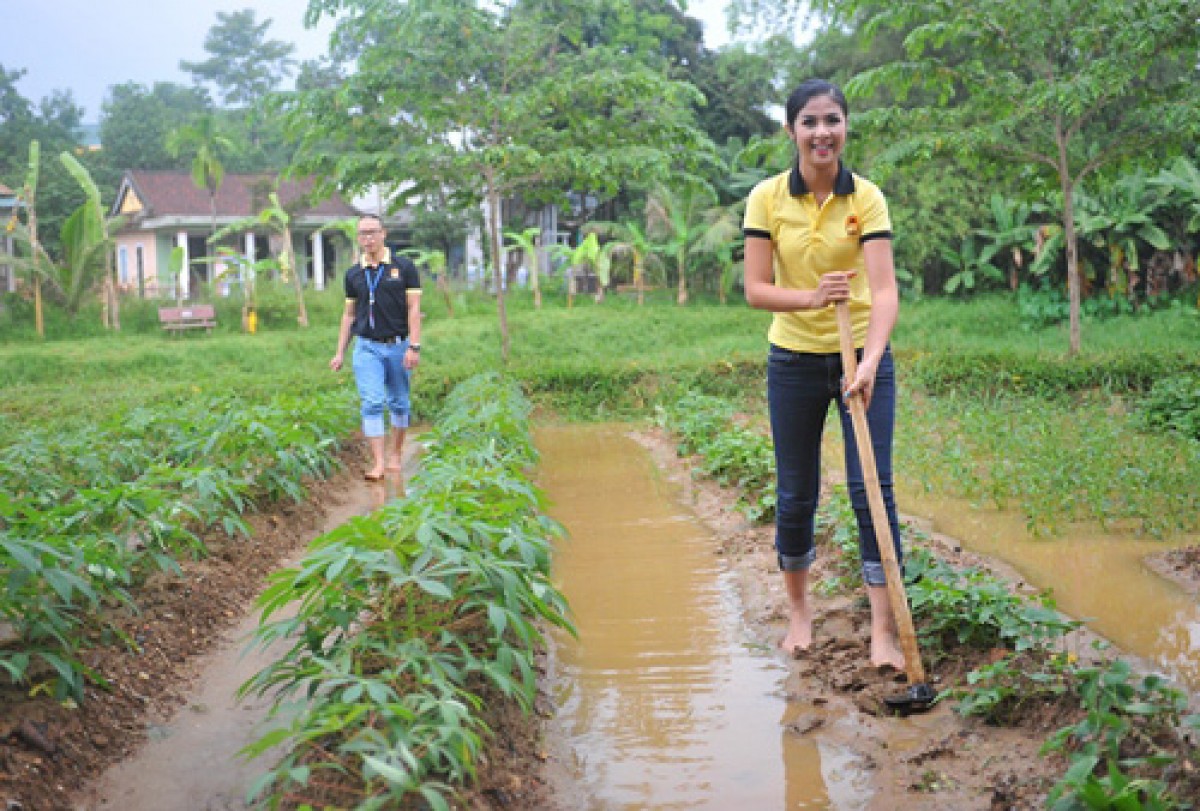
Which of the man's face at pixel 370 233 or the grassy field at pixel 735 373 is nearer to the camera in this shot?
the grassy field at pixel 735 373

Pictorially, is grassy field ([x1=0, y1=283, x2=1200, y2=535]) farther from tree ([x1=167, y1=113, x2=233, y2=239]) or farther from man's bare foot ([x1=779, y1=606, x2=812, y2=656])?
tree ([x1=167, y1=113, x2=233, y2=239])

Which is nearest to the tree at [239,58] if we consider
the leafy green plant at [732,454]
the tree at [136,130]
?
the tree at [136,130]

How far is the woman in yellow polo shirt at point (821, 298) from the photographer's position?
4113mm

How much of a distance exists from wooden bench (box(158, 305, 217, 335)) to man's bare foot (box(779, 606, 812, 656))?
20.9m

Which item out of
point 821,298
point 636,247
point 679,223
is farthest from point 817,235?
point 636,247

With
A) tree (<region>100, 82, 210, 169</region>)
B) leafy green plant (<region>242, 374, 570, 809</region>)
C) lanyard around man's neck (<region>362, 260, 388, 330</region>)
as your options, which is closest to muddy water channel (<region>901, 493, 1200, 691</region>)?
leafy green plant (<region>242, 374, 570, 809</region>)

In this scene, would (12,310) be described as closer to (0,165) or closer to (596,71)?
(596,71)

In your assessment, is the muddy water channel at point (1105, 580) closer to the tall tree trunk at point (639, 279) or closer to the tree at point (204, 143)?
the tall tree trunk at point (639, 279)

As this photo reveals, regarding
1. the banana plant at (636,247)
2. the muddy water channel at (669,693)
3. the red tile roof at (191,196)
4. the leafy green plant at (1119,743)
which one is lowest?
the muddy water channel at (669,693)

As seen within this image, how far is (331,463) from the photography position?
8.80 m

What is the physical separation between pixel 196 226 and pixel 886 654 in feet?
106

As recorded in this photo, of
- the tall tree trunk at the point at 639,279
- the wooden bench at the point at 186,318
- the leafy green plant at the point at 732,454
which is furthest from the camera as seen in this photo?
the tall tree trunk at the point at 639,279

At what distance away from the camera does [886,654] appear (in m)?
4.21

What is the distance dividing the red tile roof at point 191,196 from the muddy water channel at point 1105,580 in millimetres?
29226
